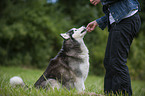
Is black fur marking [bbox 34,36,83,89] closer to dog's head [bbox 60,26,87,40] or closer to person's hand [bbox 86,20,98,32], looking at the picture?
dog's head [bbox 60,26,87,40]

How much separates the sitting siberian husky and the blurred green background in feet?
18.7

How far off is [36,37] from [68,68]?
6936 mm

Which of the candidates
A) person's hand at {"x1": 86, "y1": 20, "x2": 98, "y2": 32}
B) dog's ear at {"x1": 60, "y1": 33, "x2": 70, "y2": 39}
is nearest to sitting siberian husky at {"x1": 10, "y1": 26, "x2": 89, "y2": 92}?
dog's ear at {"x1": 60, "y1": 33, "x2": 70, "y2": 39}

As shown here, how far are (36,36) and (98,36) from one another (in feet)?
12.8

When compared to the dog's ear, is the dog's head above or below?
below

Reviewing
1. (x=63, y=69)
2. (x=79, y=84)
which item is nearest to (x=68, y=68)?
(x=63, y=69)

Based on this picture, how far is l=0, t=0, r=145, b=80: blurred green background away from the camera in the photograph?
30.6 feet

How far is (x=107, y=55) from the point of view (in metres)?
2.67

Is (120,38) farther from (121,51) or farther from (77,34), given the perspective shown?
(77,34)

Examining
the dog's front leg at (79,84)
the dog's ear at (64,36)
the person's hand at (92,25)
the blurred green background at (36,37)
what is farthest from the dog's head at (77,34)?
the blurred green background at (36,37)

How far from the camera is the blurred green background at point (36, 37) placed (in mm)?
9320

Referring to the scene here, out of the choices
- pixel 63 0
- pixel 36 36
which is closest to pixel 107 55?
pixel 36 36

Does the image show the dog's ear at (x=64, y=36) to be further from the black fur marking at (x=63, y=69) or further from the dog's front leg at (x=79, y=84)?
the dog's front leg at (x=79, y=84)

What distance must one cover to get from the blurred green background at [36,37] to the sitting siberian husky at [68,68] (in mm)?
5704
